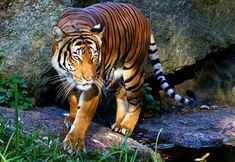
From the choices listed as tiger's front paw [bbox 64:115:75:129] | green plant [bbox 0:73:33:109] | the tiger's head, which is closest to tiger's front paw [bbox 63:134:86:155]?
the tiger's head

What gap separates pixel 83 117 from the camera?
507cm

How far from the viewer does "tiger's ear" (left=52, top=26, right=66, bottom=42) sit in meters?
4.84

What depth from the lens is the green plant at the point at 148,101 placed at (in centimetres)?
717

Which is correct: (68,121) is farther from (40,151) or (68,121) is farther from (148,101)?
(148,101)

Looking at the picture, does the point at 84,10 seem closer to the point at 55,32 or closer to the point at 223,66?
the point at 55,32

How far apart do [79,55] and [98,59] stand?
0.62ft

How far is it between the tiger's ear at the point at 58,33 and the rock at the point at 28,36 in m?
1.50

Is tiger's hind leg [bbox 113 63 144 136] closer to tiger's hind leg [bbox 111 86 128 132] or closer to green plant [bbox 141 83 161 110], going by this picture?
tiger's hind leg [bbox 111 86 128 132]

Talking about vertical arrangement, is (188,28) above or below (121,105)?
above

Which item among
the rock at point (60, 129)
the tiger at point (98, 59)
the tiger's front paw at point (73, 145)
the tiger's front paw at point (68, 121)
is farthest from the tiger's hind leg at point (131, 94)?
the tiger's front paw at point (73, 145)

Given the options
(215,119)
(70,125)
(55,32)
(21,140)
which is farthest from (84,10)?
(215,119)

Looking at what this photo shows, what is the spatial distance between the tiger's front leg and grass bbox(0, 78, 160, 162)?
125mm

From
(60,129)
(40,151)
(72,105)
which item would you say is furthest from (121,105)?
(40,151)

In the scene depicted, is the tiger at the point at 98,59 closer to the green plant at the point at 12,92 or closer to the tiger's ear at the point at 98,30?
the tiger's ear at the point at 98,30
